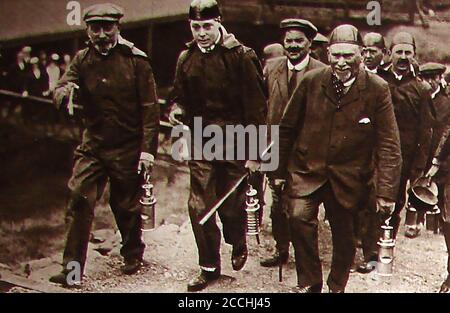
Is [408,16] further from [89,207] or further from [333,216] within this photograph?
[89,207]

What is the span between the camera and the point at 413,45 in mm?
5070

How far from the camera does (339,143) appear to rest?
15.4ft

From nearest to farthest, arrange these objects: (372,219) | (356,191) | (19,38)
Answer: (356,191) < (372,219) < (19,38)

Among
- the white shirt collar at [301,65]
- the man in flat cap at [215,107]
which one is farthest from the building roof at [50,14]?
the white shirt collar at [301,65]

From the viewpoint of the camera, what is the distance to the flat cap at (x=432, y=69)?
5.10m

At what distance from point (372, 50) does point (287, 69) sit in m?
0.56

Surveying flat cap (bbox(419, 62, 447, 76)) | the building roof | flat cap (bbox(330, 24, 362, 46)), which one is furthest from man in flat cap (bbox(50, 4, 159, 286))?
flat cap (bbox(419, 62, 447, 76))

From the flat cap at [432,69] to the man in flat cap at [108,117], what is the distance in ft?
5.72

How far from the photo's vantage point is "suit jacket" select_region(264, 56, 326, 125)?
193 inches

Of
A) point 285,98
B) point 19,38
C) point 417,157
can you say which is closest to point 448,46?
point 417,157

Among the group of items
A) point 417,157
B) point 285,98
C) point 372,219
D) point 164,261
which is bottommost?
point 164,261

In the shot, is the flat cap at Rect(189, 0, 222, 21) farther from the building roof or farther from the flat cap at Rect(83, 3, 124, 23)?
the flat cap at Rect(83, 3, 124, 23)

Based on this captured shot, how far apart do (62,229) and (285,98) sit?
1760 mm

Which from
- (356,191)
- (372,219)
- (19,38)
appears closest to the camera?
(356,191)
